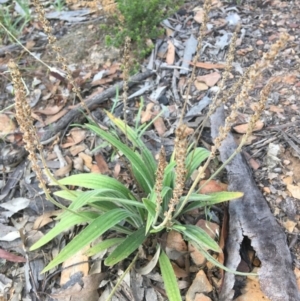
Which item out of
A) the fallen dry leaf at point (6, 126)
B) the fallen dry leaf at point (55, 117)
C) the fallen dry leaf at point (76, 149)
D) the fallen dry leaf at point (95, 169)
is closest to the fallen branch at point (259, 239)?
the fallen dry leaf at point (95, 169)

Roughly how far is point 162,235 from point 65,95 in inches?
60.7

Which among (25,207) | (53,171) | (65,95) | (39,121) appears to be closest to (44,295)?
(25,207)

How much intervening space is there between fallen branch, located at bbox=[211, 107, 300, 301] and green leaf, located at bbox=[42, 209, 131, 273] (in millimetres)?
606

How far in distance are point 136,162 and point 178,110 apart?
2.98ft

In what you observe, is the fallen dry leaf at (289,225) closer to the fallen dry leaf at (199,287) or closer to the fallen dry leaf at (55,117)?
the fallen dry leaf at (199,287)

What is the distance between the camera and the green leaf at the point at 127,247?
208 centimetres

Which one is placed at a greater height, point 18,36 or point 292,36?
point 18,36

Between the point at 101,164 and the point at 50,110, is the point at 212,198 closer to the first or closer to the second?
the point at 101,164

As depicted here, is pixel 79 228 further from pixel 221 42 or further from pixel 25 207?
pixel 221 42

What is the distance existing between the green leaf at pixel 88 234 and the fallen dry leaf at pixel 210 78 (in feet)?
4.78

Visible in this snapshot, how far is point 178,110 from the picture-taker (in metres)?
3.12

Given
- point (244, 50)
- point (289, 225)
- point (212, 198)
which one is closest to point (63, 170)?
point (212, 198)

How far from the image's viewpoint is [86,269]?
92.5 inches

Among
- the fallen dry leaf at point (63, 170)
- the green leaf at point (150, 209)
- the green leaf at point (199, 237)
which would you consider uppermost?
the green leaf at point (150, 209)
